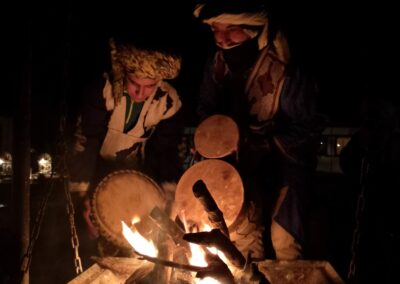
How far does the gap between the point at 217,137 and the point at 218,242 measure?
1.53 metres

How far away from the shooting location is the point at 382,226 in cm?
649

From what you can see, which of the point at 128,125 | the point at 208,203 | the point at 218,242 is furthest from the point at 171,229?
the point at 128,125

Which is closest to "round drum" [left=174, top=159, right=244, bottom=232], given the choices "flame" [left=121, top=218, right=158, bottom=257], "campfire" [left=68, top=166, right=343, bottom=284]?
"campfire" [left=68, top=166, right=343, bottom=284]

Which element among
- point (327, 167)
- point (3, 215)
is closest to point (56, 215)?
point (3, 215)

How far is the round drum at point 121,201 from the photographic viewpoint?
4383 mm

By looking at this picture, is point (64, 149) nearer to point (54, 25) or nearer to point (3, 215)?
point (54, 25)

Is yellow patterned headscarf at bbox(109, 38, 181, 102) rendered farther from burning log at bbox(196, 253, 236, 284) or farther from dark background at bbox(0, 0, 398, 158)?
burning log at bbox(196, 253, 236, 284)

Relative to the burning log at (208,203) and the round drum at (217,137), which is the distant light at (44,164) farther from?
the burning log at (208,203)

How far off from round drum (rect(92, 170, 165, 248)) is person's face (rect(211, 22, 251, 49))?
206 centimetres

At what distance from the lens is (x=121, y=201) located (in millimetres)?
4508

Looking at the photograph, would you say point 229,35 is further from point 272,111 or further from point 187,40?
point 187,40

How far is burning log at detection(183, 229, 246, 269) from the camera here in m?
3.18

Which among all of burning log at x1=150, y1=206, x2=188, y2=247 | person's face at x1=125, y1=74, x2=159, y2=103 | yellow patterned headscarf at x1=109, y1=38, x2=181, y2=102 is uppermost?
yellow patterned headscarf at x1=109, y1=38, x2=181, y2=102

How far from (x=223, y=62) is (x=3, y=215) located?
9.13 metres
